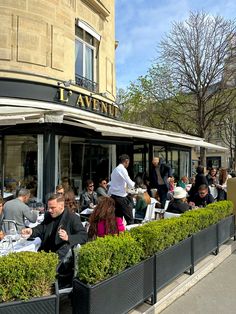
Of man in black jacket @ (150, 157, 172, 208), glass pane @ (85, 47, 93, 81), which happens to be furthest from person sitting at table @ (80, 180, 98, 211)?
glass pane @ (85, 47, 93, 81)

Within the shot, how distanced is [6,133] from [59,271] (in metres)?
6.55

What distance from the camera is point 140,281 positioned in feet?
11.9

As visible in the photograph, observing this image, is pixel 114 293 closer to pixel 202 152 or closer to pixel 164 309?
pixel 164 309

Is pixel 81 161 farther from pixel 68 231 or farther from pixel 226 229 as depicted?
pixel 68 231

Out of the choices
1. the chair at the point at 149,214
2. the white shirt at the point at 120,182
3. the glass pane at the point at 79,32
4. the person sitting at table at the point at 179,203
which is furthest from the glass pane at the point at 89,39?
the person sitting at table at the point at 179,203

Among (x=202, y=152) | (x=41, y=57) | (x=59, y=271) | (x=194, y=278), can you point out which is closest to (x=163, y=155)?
(x=202, y=152)

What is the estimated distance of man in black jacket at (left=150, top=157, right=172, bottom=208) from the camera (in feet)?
31.9

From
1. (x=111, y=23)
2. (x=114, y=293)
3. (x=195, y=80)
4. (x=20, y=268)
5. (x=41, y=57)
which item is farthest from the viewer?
(x=195, y=80)

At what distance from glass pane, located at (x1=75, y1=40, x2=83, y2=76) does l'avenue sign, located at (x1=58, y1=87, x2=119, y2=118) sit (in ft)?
3.91

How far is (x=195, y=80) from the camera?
68.9 feet

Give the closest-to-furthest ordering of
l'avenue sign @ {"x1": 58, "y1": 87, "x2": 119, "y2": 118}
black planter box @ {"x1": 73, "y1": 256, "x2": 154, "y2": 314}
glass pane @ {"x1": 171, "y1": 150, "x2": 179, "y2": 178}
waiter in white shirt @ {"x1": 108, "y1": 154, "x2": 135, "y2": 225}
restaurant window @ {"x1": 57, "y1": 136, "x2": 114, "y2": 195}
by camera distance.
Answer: black planter box @ {"x1": 73, "y1": 256, "x2": 154, "y2": 314}
waiter in white shirt @ {"x1": 108, "y1": 154, "x2": 135, "y2": 225}
restaurant window @ {"x1": 57, "y1": 136, "x2": 114, "y2": 195}
l'avenue sign @ {"x1": 58, "y1": 87, "x2": 119, "y2": 118}
glass pane @ {"x1": 171, "y1": 150, "x2": 179, "y2": 178}

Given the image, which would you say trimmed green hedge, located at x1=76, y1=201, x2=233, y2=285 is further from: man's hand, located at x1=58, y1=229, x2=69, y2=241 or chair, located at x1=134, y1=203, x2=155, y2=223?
chair, located at x1=134, y1=203, x2=155, y2=223

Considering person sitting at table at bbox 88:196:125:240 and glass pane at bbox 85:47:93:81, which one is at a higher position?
glass pane at bbox 85:47:93:81

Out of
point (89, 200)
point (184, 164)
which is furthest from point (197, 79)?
point (89, 200)
